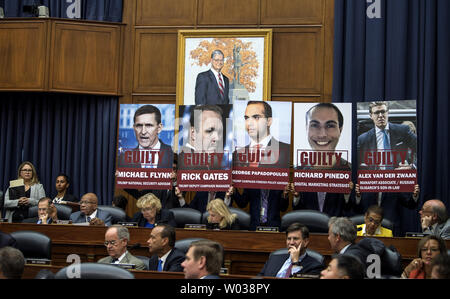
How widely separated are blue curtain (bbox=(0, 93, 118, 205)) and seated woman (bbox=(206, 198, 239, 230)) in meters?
3.35

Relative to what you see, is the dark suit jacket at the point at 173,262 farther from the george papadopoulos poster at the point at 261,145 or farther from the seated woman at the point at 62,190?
the seated woman at the point at 62,190

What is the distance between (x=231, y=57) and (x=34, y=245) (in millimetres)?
4803

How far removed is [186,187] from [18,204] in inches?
89.0

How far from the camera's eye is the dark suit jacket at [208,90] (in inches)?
392

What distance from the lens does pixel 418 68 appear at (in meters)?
9.50

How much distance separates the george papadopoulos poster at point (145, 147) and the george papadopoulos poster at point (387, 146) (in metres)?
2.52

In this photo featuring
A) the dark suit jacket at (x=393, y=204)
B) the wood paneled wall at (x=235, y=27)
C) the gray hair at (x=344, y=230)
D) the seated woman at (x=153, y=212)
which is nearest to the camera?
the gray hair at (x=344, y=230)

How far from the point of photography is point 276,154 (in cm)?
837

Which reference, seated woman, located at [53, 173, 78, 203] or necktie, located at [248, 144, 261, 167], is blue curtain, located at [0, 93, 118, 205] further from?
necktie, located at [248, 144, 261, 167]

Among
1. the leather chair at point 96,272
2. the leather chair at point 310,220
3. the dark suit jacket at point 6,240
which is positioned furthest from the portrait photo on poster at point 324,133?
the leather chair at point 96,272

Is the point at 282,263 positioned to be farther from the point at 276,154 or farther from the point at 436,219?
the point at 276,154

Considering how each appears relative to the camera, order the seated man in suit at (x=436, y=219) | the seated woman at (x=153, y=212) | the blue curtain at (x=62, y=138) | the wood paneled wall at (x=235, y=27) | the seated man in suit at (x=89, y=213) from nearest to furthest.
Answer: the seated man in suit at (x=436, y=219)
the seated woman at (x=153, y=212)
the seated man in suit at (x=89, y=213)
the wood paneled wall at (x=235, y=27)
the blue curtain at (x=62, y=138)
